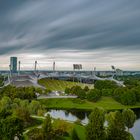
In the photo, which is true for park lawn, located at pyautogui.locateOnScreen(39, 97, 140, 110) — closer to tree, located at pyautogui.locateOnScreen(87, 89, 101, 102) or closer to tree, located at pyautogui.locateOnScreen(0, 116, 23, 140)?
tree, located at pyautogui.locateOnScreen(87, 89, 101, 102)

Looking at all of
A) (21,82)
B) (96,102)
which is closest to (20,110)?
(96,102)

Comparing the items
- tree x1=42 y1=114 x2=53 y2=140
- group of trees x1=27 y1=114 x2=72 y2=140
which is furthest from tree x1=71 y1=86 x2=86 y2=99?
tree x1=42 y1=114 x2=53 y2=140

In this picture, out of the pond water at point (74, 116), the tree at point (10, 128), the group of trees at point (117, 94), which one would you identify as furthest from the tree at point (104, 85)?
the tree at point (10, 128)

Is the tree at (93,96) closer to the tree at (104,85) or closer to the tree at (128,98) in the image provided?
the tree at (128,98)

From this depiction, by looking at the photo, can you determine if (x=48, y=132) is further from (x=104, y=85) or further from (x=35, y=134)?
(x=104, y=85)

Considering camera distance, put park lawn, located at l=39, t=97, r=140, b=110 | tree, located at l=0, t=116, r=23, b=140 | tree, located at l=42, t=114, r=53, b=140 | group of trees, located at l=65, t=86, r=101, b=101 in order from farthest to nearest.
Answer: group of trees, located at l=65, t=86, r=101, b=101
park lawn, located at l=39, t=97, r=140, b=110
tree, located at l=42, t=114, r=53, b=140
tree, located at l=0, t=116, r=23, b=140

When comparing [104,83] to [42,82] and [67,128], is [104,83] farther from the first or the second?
[67,128]

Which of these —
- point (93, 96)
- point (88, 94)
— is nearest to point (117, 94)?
point (93, 96)

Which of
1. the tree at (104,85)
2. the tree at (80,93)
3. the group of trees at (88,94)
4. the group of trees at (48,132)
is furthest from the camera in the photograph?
the tree at (104,85)

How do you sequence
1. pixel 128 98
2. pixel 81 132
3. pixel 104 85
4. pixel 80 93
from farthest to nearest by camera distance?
pixel 104 85 < pixel 80 93 < pixel 128 98 < pixel 81 132
